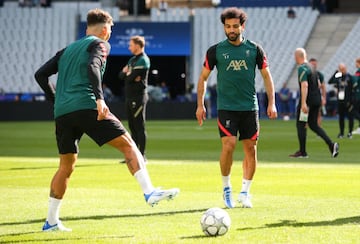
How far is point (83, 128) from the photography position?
9.28m

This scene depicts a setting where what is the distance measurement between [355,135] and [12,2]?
34.3 meters

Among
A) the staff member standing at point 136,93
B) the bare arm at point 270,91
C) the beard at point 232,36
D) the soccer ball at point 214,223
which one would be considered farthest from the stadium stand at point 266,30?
the soccer ball at point 214,223

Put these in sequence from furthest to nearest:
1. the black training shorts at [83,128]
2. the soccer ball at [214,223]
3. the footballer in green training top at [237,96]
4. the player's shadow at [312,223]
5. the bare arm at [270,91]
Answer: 1. the bare arm at [270,91]
2. the footballer in green training top at [237,96]
3. the player's shadow at [312,223]
4. the black training shorts at [83,128]
5. the soccer ball at [214,223]

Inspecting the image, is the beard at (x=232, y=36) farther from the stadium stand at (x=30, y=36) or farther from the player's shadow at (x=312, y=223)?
the stadium stand at (x=30, y=36)

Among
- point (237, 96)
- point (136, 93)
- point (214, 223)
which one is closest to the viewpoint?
point (214, 223)

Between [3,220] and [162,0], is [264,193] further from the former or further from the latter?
[162,0]

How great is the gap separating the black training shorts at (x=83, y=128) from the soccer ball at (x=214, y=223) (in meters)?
1.25

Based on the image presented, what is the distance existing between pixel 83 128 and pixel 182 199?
10.6 feet

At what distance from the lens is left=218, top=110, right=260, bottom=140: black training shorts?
37.7ft

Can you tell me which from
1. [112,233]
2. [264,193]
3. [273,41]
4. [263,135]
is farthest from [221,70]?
[273,41]

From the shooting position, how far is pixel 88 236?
902 centimetres

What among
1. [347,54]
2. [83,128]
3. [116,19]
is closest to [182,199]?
[83,128]

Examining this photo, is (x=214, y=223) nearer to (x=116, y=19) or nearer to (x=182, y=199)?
(x=182, y=199)

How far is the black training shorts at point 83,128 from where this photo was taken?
9195mm
